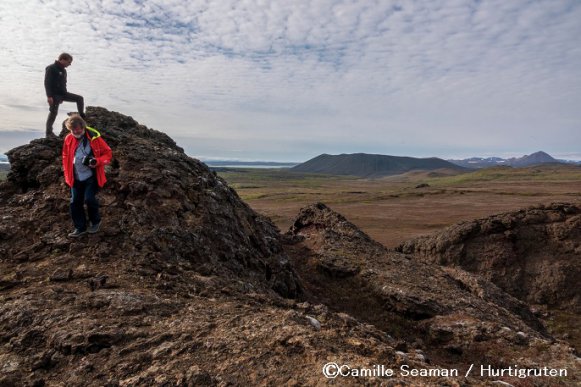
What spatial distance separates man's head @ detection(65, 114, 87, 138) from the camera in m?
9.90

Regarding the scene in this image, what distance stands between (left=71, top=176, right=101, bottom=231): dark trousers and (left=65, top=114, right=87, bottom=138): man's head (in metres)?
1.15

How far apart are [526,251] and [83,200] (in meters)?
26.6

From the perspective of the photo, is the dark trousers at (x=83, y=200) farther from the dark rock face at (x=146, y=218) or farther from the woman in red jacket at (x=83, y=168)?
the dark rock face at (x=146, y=218)

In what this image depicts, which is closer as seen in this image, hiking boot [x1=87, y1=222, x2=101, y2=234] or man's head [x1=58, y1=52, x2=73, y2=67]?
hiking boot [x1=87, y1=222, x2=101, y2=234]

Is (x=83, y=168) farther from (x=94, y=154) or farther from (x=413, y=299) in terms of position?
(x=413, y=299)

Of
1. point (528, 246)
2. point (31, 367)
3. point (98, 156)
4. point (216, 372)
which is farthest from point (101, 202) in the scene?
point (528, 246)

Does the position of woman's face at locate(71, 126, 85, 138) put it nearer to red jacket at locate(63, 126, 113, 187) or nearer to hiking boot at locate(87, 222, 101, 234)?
red jacket at locate(63, 126, 113, 187)

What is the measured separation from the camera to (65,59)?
1353 cm

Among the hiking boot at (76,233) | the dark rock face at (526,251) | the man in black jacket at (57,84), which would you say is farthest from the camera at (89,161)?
the dark rock face at (526,251)

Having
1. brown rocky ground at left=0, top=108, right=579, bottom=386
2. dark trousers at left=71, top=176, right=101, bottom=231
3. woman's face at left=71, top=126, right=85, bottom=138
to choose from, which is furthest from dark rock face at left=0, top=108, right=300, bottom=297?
woman's face at left=71, top=126, right=85, bottom=138

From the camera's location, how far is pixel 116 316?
7680 millimetres

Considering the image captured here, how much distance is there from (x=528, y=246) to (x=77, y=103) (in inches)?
1068

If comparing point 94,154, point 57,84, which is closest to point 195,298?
point 94,154

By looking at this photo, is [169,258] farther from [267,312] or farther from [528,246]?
[528,246]
